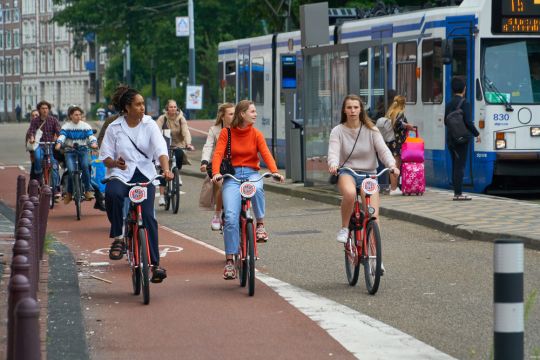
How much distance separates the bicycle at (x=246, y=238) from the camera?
10.6 m

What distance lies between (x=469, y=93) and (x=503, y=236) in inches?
296

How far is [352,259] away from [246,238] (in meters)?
0.93

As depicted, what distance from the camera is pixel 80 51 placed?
5644 centimetres

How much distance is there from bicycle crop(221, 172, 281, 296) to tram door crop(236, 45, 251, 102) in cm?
2199

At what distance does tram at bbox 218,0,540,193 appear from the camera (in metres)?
21.1

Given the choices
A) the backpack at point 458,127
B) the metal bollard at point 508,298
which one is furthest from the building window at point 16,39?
the metal bollard at point 508,298

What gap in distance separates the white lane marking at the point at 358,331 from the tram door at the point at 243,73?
2263cm

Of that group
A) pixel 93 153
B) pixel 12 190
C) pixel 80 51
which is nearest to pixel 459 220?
pixel 93 153

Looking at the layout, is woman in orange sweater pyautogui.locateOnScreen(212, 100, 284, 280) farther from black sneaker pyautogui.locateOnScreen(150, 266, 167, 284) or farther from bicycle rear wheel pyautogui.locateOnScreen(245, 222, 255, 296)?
black sneaker pyautogui.locateOnScreen(150, 266, 167, 284)

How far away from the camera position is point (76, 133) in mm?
19906

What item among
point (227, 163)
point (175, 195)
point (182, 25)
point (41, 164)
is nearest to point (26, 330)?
point (227, 163)

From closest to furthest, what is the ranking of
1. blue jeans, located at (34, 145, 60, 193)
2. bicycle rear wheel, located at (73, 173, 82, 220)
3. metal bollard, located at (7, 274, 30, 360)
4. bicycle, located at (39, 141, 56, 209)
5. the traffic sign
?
metal bollard, located at (7, 274, 30, 360), bicycle rear wheel, located at (73, 173, 82, 220), bicycle, located at (39, 141, 56, 209), blue jeans, located at (34, 145, 60, 193), the traffic sign

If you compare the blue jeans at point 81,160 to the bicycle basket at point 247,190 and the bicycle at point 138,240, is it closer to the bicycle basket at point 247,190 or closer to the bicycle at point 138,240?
the bicycle at point 138,240

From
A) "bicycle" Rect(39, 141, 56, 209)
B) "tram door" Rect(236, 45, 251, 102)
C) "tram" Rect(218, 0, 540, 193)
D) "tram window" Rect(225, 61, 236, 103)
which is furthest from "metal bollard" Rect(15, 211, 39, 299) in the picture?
"tram window" Rect(225, 61, 236, 103)
